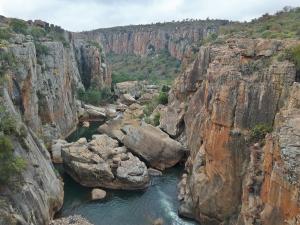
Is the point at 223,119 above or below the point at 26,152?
above

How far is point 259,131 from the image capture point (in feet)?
100

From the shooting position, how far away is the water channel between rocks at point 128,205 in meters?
36.8

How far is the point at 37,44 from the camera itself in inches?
2451

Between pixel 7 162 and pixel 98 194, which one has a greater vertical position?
pixel 7 162

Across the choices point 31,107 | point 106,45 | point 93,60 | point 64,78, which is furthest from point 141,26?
point 31,107

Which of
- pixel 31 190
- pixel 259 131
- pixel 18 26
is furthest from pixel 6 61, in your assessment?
pixel 259 131

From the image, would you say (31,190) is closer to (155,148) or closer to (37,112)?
(155,148)

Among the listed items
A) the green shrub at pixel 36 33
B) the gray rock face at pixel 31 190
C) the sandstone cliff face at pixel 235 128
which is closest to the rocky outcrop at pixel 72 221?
the gray rock face at pixel 31 190

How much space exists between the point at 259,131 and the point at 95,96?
196 feet

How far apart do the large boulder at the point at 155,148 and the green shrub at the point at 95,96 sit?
36.2 metres

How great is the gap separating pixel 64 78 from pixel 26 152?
116 ft

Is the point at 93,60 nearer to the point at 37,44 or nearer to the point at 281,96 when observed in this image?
the point at 37,44

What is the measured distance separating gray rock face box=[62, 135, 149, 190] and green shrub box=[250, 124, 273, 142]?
15.2 m

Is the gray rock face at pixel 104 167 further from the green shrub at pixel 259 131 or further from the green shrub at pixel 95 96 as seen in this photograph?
the green shrub at pixel 95 96
